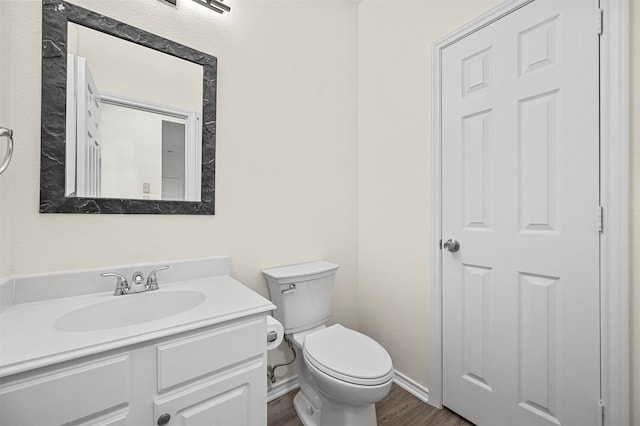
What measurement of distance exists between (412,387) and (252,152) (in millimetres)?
1706

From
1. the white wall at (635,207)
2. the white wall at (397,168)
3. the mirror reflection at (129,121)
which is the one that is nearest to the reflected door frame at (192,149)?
the mirror reflection at (129,121)

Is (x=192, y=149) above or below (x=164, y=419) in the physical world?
above

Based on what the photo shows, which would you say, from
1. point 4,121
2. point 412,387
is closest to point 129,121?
point 4,121

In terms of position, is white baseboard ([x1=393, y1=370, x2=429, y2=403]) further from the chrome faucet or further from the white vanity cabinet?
the chrome faucet

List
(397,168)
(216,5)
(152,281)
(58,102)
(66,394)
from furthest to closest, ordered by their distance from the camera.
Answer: (397,168), (216,5), (152,281), (58,102), (66,394)

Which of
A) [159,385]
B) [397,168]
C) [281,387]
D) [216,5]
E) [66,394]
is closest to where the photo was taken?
[66,394]

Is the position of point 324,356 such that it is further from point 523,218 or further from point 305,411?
point 523,218

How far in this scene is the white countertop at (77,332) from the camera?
675 mm

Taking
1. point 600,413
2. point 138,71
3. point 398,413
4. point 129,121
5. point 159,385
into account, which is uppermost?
point 138,71

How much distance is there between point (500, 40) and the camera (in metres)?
1.28

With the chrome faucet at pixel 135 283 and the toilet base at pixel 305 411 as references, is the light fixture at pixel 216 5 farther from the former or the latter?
the toilet base at pixel 305 411

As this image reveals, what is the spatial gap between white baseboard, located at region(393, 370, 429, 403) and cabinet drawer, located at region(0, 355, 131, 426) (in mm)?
1518

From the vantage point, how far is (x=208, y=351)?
90cm

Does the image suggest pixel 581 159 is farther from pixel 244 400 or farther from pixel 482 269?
pixel 244 400
